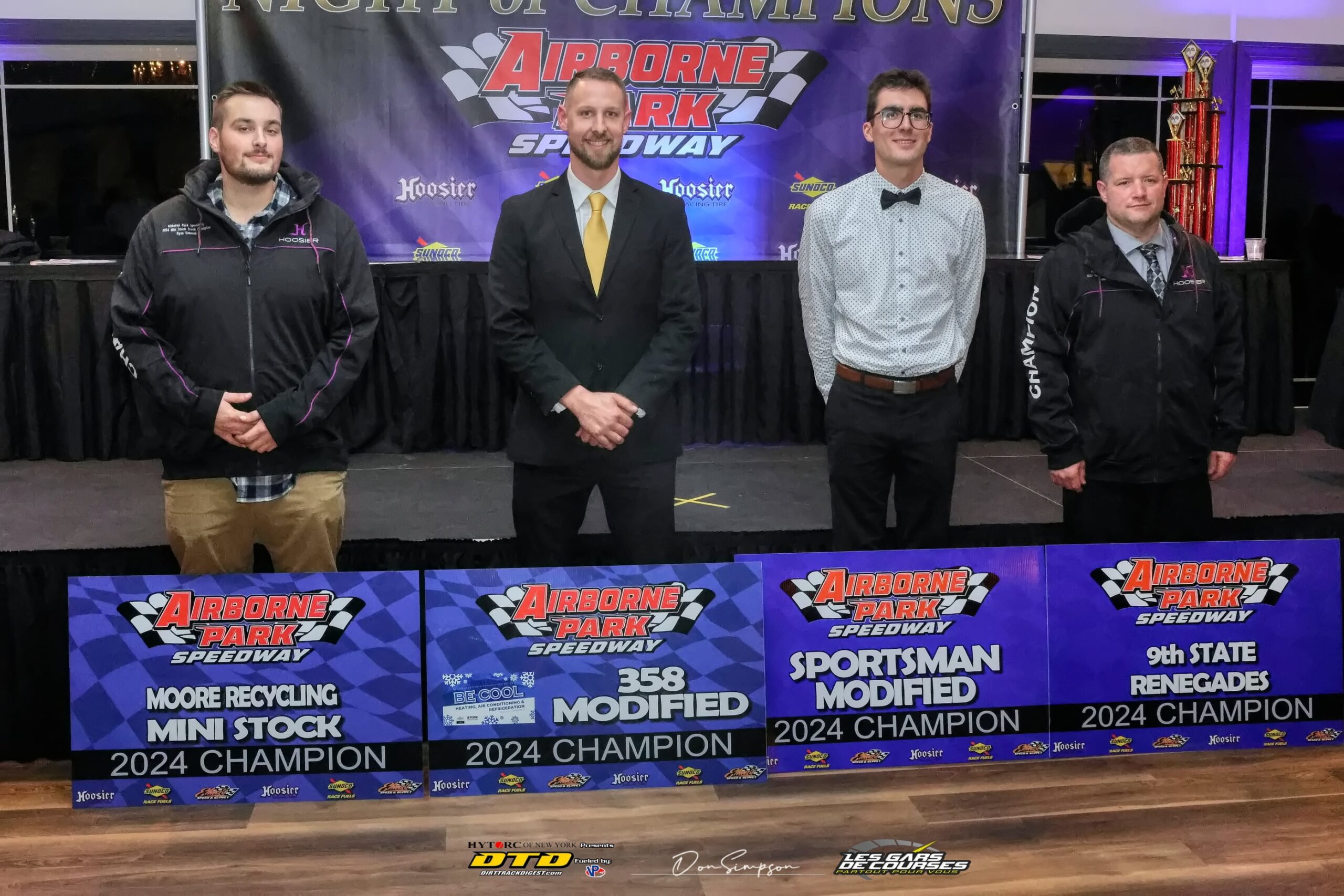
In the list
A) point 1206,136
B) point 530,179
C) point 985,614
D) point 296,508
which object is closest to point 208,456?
point 296,508

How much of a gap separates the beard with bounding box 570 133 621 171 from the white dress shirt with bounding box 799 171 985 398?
60 cm

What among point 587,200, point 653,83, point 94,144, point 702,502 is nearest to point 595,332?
point 587,200

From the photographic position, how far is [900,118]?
3.12m

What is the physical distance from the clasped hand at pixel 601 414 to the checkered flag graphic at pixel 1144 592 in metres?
1.19

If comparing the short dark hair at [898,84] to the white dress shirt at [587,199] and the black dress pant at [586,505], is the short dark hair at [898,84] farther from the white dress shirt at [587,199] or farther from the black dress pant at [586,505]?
the black dress pant at [586,505]

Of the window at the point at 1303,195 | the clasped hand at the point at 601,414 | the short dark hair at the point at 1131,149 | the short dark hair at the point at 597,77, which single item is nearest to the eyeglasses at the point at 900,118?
the short dark hair at the point at 1131,149

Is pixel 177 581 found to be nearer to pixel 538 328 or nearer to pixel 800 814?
pixel 538 328

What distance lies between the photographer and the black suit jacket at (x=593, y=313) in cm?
301

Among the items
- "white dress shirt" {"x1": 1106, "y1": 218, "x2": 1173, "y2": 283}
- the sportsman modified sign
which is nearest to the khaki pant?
the sportsman modified sign

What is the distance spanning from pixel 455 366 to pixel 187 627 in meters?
3.55

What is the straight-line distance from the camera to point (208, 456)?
2854 mm

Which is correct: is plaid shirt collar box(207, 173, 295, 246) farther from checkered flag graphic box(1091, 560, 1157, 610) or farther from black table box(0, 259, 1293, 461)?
black table box(0, 259, 1293, 461)

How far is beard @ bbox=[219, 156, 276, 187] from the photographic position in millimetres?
2803

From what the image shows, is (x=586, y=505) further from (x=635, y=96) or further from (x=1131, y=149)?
(x=635, y=96)
